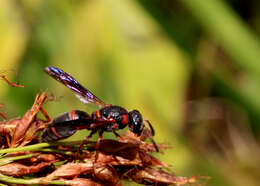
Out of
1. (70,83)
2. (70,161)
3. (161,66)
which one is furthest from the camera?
(161,66)

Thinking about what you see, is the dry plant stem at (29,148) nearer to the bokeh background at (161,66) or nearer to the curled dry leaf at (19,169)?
the curled dry leaf at (19,169)

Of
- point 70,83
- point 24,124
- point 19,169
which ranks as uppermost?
point 70,83

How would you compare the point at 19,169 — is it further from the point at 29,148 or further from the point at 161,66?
the point at 161,66

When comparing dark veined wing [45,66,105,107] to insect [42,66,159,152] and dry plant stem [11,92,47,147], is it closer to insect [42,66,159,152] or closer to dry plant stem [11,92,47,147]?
insect [42,66,159,152]

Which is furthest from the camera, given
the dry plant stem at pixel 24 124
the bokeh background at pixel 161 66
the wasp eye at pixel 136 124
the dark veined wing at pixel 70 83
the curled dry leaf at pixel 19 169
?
the bokeh background at pixel 161 66

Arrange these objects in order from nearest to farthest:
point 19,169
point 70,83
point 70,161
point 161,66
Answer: point 19,169 < point 70,161 < point 70,83 < point 161,66

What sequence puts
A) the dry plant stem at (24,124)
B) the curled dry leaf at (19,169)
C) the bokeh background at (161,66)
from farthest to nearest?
the bokeh background at (161,66)
the dry plant stem at (24,124)
the curled dry leaf at (19,169)

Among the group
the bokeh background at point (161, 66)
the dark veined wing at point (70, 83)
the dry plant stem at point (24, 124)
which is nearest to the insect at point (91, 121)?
the dark veined wing at point (70, 83)

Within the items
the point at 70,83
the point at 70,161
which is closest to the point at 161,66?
the point at 70,83
